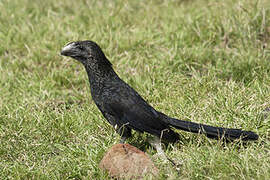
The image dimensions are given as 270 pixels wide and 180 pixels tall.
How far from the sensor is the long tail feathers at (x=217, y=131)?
4.08m

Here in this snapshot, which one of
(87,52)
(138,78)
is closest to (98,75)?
(87,52)

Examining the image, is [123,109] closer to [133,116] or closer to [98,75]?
[133,116]

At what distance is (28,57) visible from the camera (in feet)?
21.8

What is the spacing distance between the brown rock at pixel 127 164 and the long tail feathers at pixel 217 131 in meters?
0.64

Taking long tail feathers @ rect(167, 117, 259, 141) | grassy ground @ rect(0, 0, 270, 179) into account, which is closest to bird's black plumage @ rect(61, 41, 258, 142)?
long tail feathers @ rect(167, 117, 259, 141)

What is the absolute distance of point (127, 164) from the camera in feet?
12.2

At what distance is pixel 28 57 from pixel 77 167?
3039 millimetres

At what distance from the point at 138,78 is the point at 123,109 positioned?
5.35 feet

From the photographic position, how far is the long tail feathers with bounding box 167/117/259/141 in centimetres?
408

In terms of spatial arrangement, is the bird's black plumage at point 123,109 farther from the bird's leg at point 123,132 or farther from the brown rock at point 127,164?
the brown rock at point 127,164

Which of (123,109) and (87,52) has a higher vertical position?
(87,52)

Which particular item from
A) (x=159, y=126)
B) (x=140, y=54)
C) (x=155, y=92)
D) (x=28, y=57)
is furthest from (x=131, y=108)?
(x=28, y=57)

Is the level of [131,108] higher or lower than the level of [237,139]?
higher

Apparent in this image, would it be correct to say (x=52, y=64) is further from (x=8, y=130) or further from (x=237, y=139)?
(x=237, y=139)
